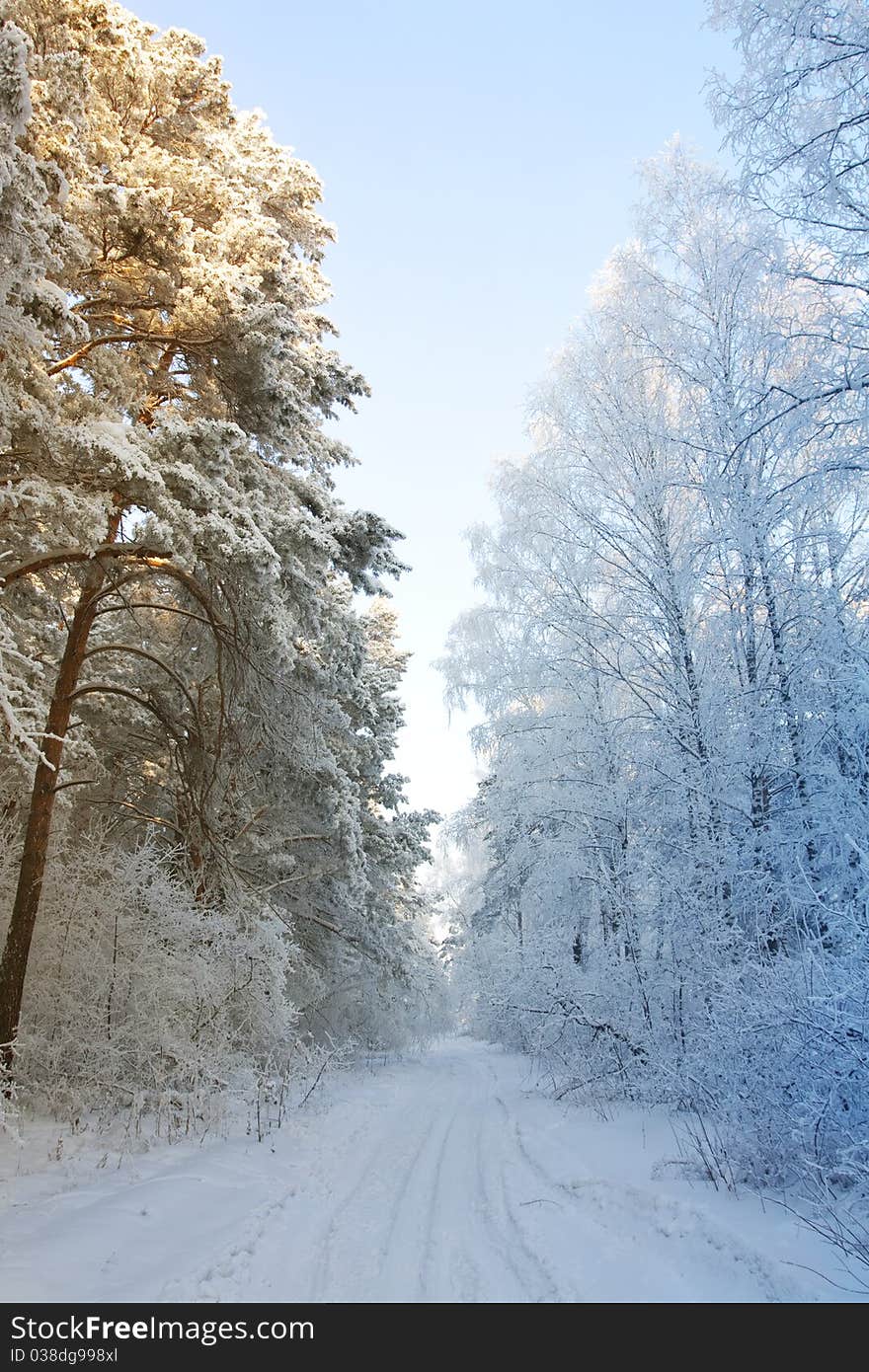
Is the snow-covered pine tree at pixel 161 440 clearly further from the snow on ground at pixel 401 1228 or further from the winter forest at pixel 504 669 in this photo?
the snow on ground at pixel 401 1228

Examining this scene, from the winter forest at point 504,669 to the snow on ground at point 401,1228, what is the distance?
0.06m

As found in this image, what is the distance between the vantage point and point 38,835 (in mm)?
8242

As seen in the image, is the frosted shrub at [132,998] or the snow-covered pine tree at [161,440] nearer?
the snow-covered pine tree at [161,440]

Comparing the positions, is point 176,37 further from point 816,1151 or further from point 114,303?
point 816,1151

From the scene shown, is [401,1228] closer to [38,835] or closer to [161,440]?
[38,835]

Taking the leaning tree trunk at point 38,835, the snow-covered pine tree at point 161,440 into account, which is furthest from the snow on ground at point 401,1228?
the snow-covered pine tree at point 161,440

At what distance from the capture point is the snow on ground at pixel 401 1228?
13.0 ft

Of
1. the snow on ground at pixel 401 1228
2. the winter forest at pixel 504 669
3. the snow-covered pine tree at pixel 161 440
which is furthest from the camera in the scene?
the snow-covered pine tree at pixel 161 440

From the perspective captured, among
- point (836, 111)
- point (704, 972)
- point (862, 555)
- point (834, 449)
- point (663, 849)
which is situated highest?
point (836, 111)

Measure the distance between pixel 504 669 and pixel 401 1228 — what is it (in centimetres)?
901

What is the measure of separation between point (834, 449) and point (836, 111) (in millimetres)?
2044

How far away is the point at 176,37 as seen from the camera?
29.9ft

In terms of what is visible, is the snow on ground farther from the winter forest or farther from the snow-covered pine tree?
the snow-covered pine tree

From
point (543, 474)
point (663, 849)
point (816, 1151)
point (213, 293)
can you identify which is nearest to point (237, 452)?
point (213, 293)
